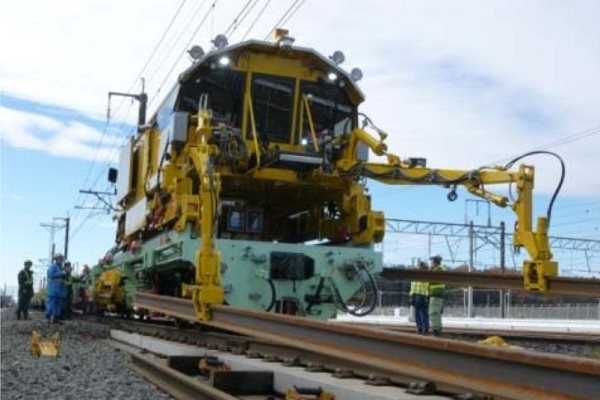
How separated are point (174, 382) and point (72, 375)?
1.54 m

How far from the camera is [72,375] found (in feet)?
24.9

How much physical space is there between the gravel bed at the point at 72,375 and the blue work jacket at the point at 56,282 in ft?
18.3

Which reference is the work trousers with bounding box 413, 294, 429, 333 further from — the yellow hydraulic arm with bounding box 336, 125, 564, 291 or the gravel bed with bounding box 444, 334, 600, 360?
the yellow hydraulic arm with bounding box 336, 125, 564, 291

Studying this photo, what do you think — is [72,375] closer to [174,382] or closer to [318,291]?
[174,382]

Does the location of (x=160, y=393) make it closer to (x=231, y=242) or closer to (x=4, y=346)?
(x=231, y=242)

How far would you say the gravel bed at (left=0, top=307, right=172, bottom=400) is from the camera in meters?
6.50

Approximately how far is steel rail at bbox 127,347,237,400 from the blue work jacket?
30.5 feet

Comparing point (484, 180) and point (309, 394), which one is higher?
point (484, 180)

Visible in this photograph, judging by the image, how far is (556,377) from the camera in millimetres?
3236

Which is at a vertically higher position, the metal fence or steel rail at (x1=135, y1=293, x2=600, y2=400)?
steel rail at (x1=135, y1=293, x2=600, y2=400)

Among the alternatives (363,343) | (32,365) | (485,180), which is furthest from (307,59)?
(363,343)

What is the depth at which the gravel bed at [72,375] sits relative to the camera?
21.3 feet

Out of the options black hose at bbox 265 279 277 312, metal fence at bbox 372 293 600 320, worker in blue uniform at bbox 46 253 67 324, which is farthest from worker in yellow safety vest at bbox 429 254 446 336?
metal fence at bbox 372 293 600 320

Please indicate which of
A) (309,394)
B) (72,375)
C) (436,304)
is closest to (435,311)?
(436,304)
